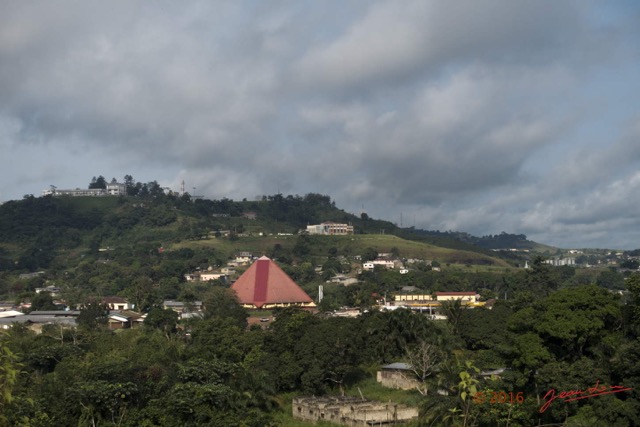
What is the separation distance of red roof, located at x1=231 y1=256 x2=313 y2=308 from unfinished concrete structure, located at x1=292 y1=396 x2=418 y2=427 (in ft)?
94.2

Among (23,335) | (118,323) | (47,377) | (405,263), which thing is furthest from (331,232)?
(47,377)

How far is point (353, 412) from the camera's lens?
21656 millimetres

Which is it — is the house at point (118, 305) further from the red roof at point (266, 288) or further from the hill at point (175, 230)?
the hill at point (175, 230)

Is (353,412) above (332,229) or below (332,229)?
below

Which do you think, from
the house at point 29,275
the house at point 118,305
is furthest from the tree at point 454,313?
the house at point 29,275


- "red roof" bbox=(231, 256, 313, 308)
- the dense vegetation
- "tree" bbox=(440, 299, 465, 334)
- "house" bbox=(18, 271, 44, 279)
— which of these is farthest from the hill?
"tree" bbox=(440, 299, 465, 334)

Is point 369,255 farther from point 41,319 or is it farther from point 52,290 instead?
point 41,319

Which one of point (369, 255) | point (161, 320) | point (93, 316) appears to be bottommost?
point (93, 316)

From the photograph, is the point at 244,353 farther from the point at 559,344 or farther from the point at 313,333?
the point at 559,344

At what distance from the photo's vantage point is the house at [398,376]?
85.9 ft

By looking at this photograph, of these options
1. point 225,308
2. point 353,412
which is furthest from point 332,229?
point 353,412

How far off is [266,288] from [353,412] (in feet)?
106

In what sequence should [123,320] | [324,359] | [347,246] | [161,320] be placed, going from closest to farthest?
1. [324,359]
2. [161,320]
3. [123,320]
4. [347,246]

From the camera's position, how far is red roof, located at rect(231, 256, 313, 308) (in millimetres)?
52625
